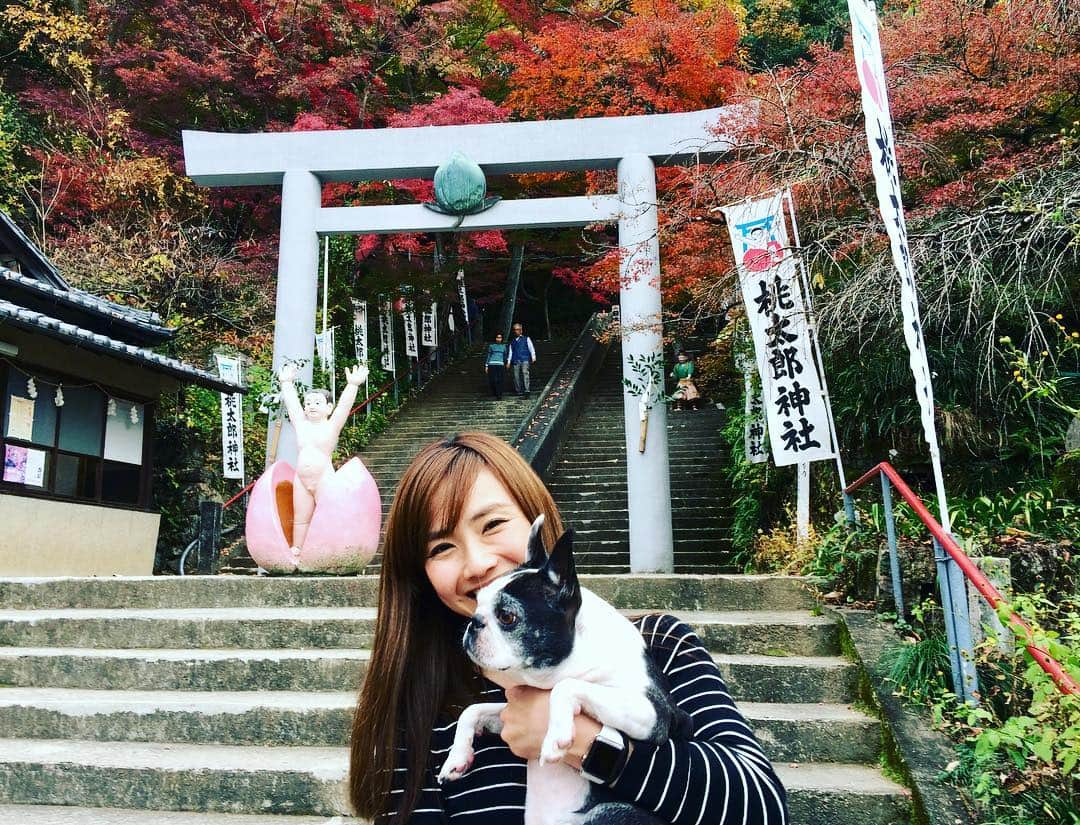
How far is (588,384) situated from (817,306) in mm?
11083

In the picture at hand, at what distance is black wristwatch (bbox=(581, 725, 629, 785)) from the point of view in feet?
4.60

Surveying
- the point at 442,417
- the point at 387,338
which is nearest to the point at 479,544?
the point at 442,417

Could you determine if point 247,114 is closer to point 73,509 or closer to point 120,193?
point 120,193

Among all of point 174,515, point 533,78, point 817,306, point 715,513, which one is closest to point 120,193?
point 174,515

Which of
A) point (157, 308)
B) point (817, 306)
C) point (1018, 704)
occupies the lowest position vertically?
point (1018, 704)

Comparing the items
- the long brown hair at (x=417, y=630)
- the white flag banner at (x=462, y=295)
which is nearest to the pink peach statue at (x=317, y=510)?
the long brown hair at (x=417, y=630)

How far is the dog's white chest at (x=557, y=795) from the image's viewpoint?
147cm

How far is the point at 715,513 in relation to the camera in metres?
11.0

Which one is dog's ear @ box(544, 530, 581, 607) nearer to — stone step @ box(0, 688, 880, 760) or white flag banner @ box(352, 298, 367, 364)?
stone step @ box(0, 688, 880, 760)

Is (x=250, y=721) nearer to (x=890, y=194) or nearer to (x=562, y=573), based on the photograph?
(x=562, y=573)

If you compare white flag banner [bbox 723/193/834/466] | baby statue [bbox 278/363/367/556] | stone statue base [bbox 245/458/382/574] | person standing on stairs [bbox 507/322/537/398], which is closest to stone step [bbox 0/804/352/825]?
stone statue base [bbox 245/458/382/574]

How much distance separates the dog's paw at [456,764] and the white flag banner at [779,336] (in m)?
5.64

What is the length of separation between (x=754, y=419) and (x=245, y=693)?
6015 millimetres

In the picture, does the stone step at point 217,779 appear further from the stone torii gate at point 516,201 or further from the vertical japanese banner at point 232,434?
the vertical japanese banner at point 232,434
